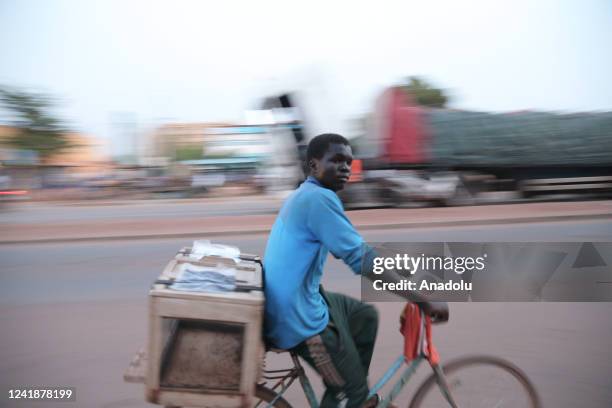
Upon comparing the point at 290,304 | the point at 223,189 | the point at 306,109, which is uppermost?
the point at 306,109

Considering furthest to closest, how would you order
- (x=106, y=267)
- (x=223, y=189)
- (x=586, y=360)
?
(x=223, y=189), (x=106, y=267), (x=586, y=360)

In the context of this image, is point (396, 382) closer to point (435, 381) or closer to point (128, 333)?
point (435, 381)

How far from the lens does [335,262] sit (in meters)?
7.00

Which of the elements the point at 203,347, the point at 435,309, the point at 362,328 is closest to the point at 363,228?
the point at 362,328

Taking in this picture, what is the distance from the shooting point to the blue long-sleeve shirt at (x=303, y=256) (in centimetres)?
206

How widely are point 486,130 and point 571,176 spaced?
11.9ft

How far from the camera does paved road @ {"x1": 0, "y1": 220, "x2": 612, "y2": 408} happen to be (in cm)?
347

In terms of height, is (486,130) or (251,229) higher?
(486,130)

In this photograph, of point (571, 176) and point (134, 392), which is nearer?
point (134, 392)

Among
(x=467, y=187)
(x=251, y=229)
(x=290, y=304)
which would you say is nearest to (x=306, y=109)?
(x=251, y=229)

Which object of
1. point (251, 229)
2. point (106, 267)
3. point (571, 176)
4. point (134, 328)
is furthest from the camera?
point (571, 176)

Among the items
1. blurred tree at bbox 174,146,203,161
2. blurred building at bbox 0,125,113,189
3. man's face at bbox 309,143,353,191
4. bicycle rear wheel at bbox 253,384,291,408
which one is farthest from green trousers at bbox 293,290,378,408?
blurred tree at bbox 174,146,203,161

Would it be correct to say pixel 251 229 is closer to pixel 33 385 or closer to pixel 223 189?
pixel 33 385

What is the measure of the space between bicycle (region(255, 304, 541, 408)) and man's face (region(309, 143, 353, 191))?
67 cm
